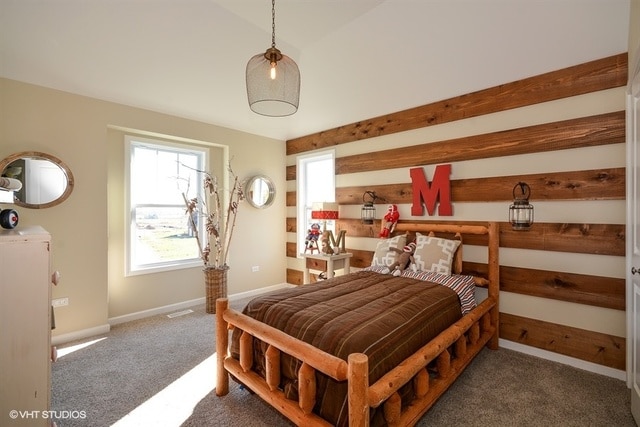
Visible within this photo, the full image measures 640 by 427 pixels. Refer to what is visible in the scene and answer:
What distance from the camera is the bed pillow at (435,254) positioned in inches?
116

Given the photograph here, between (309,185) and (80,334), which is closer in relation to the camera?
(80,334)

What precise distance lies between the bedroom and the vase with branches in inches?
16.9

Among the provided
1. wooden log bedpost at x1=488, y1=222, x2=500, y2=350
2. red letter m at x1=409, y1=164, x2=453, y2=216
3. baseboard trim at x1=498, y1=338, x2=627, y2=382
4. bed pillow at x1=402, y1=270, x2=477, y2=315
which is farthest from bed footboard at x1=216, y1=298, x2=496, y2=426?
red letter m at x1=409, y1=164, x2=453, y2=216

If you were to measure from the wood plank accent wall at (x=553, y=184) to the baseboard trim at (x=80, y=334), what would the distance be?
3.96 meters

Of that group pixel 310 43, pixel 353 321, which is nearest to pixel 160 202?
pixel 310 43

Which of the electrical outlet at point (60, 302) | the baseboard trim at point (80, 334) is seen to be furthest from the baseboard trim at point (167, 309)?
the electrical outlet at point (60, 302)

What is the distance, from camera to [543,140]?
2684 mm

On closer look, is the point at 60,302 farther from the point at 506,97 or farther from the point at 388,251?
the point at 506,97

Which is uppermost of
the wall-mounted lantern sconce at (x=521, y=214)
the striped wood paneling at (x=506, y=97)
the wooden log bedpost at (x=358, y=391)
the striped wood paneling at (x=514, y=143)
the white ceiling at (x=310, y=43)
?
the white ceiling at (x=310, y=43)

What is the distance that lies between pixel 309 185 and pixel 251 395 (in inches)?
133

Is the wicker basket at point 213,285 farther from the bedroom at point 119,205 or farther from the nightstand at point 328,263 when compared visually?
the nightstand at point 328,263

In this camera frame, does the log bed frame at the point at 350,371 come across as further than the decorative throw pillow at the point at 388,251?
No

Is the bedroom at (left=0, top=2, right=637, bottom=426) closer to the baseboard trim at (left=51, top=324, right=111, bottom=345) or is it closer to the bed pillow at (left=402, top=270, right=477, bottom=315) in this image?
the baseboard trim at (left=51, top=324, right=111, bottom=345)

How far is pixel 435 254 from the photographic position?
301 centimetres
